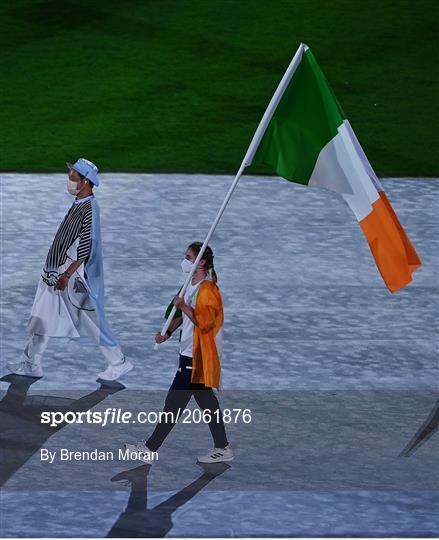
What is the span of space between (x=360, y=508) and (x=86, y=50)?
46.8ft

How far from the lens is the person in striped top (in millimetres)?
12641

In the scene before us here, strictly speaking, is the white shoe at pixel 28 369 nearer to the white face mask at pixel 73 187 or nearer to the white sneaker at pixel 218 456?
the white face mask at pixel 73 187

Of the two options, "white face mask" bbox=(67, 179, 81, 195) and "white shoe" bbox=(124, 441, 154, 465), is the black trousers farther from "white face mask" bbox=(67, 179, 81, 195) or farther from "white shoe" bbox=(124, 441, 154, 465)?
"white face mask" bbox=(67, 179, 81, 195)

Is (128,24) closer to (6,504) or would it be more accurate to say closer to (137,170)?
(137,170)

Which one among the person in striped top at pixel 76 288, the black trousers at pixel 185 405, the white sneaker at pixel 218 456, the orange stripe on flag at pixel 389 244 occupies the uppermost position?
the person in striped top at pixel 76 288

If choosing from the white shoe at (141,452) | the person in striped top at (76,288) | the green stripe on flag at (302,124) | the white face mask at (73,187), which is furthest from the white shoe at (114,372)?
the green stripe on flag at (302,124)

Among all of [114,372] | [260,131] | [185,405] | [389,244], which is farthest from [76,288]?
[389,244]

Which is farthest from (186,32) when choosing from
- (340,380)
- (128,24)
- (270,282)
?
(340,380)

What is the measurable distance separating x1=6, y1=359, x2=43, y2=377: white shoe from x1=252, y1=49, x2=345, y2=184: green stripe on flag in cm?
301

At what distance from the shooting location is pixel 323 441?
40.0 ft

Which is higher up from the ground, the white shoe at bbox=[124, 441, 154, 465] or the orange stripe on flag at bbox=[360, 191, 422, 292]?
the orange stripe on flag at bbox=[360, 191, 422, 292]

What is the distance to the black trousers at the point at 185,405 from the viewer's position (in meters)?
11.5

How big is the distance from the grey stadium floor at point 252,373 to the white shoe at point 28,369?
78 mm

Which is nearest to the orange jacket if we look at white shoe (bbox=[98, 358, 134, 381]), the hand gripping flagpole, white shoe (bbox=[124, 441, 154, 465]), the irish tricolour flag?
the hand gripping flagpole
